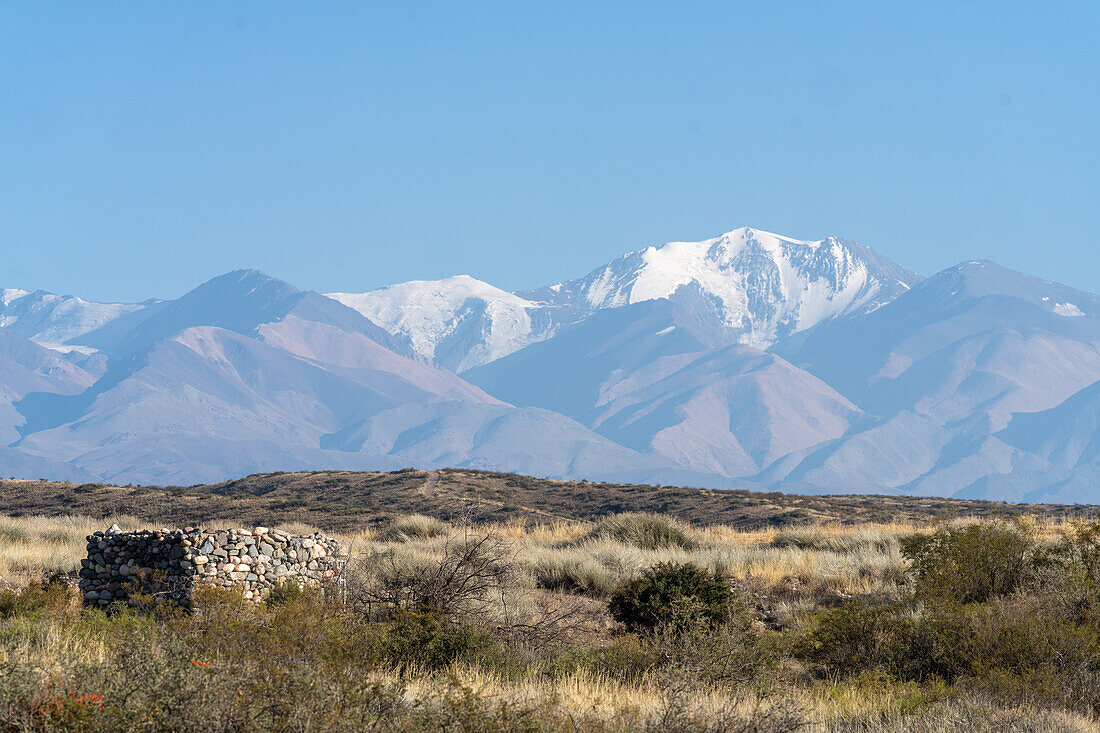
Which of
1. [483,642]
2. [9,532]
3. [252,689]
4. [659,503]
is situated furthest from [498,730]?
[659,503]

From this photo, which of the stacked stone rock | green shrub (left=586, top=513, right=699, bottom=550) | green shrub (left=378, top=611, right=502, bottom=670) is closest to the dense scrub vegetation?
green shrub (left=378, top=611, right=502, bottom=670)

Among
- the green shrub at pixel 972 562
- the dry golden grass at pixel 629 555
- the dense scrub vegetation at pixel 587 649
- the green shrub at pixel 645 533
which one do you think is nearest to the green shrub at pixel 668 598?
the dense scrub vegetation at pixel 587 649

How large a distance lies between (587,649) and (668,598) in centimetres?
258

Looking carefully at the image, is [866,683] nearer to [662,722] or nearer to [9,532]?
[662,722]

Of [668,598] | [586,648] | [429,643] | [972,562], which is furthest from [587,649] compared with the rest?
[972,562]

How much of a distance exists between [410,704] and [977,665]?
685 centimetres

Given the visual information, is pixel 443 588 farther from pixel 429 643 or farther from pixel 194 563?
pixel 194 563

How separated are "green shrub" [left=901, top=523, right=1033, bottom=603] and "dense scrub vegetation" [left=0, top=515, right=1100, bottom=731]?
0.12ft

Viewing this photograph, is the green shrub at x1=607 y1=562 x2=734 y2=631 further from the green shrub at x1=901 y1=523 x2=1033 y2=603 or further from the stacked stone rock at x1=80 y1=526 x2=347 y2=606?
the stacked stone rock at x1=80 y1=526 x2=347 y2=606

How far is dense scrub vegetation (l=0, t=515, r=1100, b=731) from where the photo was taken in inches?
316

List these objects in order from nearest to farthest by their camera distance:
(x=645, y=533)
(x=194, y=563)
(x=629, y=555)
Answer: (x=194, y=563) < (x=629, y=555) < (x=645, y=533)

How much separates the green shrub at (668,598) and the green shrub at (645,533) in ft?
32.8

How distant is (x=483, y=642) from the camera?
13383mm

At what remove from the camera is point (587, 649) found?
14.1 meters
